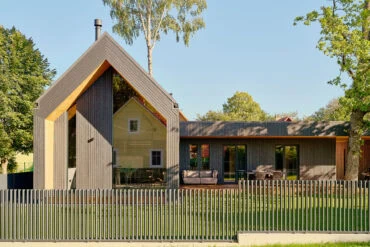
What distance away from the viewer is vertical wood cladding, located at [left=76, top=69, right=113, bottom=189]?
15461mm

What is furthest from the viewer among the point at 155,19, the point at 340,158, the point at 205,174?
the point at 155,19

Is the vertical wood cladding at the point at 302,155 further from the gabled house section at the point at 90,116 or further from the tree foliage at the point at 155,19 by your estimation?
the tree foliage at the point at 155,19

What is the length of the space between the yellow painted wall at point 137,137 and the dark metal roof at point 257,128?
2.70 metres

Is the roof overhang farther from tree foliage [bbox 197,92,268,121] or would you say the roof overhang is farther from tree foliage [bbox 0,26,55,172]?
tree foliage [bbox 197,92,268,121]

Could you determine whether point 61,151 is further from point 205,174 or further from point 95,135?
point 205,174

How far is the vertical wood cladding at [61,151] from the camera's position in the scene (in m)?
15.2

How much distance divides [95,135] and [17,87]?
14.2 metres

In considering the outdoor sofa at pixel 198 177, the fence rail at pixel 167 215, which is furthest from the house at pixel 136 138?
the fence rail at pixel 167 215

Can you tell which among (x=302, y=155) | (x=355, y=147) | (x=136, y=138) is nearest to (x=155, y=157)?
(x=136, y=138)

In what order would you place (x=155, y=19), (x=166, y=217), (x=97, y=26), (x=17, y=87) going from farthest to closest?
(x=155, y=19) → (x=17, y=87) → (x=97, y=26) → (x=166, y=217)

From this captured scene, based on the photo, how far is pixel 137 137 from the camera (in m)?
22.2

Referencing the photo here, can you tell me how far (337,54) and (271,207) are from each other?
11.1 meters

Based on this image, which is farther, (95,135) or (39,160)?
(95,135)

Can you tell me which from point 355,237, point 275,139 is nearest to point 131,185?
point 275,139
